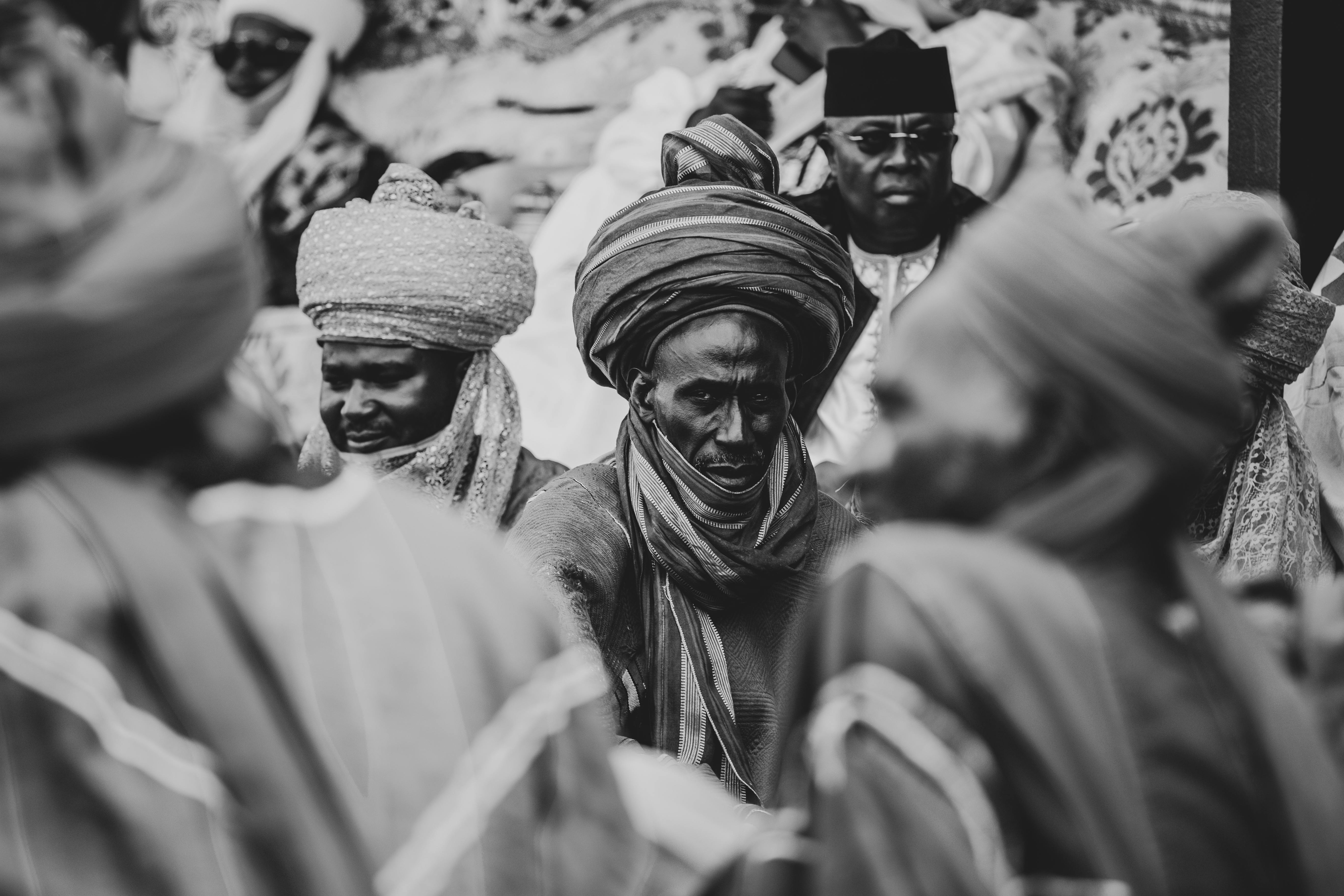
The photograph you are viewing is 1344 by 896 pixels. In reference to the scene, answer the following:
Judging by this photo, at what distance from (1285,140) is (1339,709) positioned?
378 cm

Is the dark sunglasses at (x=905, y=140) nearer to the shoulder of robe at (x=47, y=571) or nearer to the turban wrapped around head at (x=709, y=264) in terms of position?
the turban wrapped around head at (x=709, y=264)

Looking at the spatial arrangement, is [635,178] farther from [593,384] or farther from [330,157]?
[330,157]

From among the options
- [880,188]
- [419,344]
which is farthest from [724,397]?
[880,188]

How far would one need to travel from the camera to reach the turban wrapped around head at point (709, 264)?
388 cm

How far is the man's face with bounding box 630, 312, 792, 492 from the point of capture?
151 inches

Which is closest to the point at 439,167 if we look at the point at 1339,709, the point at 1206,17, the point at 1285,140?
the point at 1206,17

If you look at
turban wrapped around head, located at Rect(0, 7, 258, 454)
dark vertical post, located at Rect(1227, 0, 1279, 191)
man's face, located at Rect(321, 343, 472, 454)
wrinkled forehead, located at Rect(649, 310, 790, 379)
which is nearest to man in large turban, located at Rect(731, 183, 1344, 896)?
turban wrapped around head, located at Rect(0, 7, 258, 454)

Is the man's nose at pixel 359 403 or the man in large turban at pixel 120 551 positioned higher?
the man in large turban at pixel 120 551

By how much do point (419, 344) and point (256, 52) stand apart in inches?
152

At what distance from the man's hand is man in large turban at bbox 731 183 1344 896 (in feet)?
15.9

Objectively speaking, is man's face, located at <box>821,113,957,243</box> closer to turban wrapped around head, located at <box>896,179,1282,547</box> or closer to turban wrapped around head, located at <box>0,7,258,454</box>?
turban wrapped around head, located at <box>896,179,1282,547</box>

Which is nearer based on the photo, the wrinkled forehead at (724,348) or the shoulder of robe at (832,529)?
the wrinkled forehead at (724,348)

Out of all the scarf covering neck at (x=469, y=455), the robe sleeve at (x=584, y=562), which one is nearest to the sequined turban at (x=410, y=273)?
the scarf covering neck at (x=469, y=455)

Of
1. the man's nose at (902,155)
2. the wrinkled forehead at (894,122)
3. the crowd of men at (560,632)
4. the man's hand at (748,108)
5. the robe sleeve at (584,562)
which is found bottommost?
the man's hand at (748,108)
